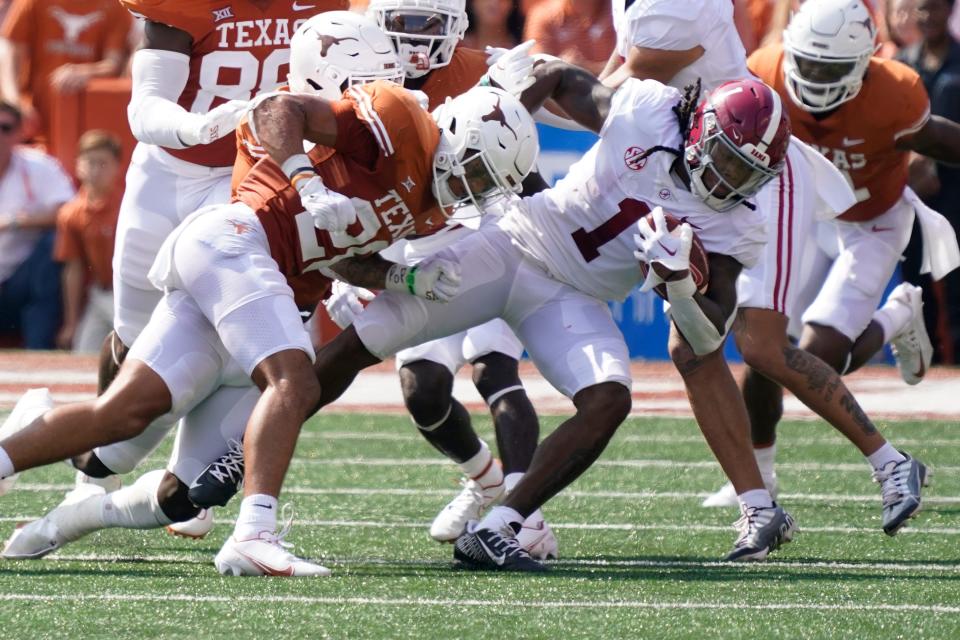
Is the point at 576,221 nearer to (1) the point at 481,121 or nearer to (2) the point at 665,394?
(1) the point at 481,121

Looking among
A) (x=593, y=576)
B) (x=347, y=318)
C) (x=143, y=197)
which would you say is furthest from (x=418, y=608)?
(x=143, y=197)

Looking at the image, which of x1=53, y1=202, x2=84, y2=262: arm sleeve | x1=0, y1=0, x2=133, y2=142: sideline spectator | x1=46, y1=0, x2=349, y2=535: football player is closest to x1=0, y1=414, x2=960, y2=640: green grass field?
x1=46, y1=0, x2=349, y2=535: football player

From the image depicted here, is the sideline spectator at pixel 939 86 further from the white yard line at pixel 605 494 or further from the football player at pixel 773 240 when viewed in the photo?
the football player at pixel 773 240

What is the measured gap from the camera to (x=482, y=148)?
4473 mm

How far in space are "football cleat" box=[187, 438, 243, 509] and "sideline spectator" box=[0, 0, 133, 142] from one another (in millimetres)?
6609

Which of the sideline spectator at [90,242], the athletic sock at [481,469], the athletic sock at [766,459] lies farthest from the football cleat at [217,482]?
the sideline spectator at [90,242]

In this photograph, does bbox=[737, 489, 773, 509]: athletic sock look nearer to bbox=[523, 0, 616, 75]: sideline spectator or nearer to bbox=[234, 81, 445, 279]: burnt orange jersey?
A: bbox=[234, 81, 445, 279]: burnt orange jersey

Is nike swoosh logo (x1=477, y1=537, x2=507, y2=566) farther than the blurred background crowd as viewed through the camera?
No

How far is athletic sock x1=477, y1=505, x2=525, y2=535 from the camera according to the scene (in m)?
4.58

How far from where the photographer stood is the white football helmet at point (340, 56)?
481 centimetres

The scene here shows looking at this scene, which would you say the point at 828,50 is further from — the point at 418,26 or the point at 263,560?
the point at 263,560

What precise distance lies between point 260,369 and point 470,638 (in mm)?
1048

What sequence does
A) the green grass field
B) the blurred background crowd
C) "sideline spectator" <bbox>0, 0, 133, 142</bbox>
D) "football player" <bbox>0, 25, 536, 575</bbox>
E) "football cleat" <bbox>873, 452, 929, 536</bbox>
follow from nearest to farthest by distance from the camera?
the green grass field < "football player" <bbox>0, 25, 536, 575</bbox> < "football cleat" <bbox>873, 452, 929, 536</bbox> < the blurred background crowd < "sideline spectator" <bbox>0, 0, 133, 142</bbox>

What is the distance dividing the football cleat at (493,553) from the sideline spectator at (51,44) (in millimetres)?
6817
